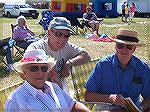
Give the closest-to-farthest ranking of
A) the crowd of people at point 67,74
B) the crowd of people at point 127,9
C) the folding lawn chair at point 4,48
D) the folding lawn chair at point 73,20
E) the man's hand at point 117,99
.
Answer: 1. the crowd of people at point 67,74
2. the man's hand at point 117,99
3. the crowd of people at point 127,9
4. the folding lawn chair at point 73,20
5. the folding lawn chair at point 4,48

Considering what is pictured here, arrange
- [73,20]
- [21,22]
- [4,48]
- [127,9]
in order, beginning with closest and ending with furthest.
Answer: [127,9] → [4,48] → [73,20] → [21,22]

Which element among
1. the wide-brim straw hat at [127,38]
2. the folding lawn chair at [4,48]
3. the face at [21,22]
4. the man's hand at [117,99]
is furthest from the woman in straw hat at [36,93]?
the face at [21,22]

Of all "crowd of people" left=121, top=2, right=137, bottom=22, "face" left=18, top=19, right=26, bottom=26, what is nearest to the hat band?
"crowd of people" left=121, top=2, right=137, bottom=22

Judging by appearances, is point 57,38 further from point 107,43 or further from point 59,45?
point 107,43

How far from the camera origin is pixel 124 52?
2.55 m

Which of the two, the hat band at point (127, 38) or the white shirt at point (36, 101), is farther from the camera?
the hat band at point (127, 38)

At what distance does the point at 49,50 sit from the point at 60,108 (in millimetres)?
609

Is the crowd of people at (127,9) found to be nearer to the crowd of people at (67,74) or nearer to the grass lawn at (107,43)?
the grass lawn at (107,43)

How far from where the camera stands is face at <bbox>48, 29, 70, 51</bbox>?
2.70 metres

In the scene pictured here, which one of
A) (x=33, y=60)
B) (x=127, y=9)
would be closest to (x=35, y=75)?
(x=33, y=60)

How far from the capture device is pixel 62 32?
107 inches

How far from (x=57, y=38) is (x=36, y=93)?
652mm

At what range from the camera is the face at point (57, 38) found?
2695 millimetres

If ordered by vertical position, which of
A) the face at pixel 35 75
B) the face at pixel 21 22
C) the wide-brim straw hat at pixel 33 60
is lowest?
the face at pixel 21 22
